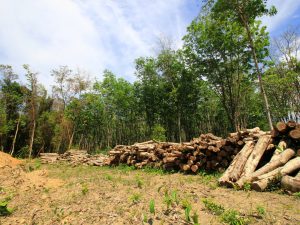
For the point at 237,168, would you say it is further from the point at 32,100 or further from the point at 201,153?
the point at 32,100

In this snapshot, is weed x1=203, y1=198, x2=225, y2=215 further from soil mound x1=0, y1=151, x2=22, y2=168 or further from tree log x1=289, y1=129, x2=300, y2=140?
soil mound x1=0, y1=151, x2=22, y2=168

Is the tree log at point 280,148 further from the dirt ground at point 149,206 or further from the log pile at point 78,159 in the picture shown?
the log pile at point 78,159

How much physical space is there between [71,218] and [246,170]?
5.22 metres

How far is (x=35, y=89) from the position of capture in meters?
28.4

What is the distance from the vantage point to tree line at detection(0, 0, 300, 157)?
21484 mm

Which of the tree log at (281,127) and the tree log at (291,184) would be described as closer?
the tree log at (291,184)

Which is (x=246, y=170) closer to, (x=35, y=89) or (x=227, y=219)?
(x=227, y=219)

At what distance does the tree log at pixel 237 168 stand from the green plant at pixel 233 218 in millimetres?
2411

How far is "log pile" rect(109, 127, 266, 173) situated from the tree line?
5463mm

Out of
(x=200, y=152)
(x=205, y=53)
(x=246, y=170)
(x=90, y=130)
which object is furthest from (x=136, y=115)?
(x=246, y=170)

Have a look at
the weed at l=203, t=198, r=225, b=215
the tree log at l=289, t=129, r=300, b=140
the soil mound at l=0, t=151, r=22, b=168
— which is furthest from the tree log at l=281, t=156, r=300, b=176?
the soil mound at l=0, t=151, r=22, b=168

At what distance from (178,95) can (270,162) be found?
25.6 m

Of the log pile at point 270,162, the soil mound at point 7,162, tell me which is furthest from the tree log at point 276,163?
the soil mound at point 7,162

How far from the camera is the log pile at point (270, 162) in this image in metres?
6.04
